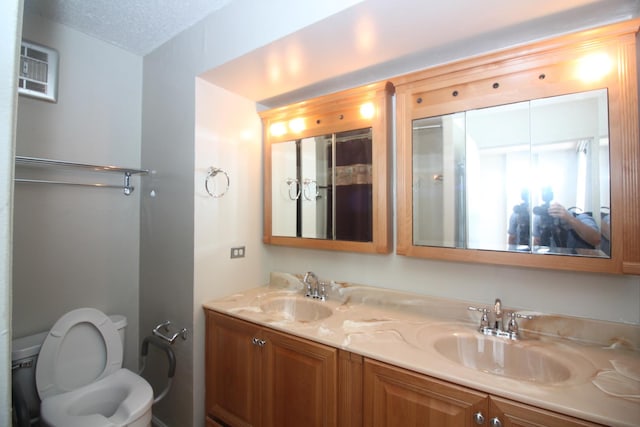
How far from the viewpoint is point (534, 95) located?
1247 mm

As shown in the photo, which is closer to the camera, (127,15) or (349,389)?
(349,389)

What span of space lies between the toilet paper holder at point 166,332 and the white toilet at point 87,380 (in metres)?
0.20

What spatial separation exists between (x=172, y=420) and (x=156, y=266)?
996 millimetres

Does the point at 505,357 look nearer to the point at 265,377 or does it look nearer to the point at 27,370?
the point at 265,377

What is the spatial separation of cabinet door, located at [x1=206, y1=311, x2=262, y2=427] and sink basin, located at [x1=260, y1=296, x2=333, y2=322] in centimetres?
24

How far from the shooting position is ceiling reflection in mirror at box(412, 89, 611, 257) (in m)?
1.15

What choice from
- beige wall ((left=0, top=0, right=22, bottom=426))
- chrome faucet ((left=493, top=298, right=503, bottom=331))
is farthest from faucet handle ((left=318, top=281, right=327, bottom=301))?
beige wall ((left=0, top=0, right=22, bottom=426))

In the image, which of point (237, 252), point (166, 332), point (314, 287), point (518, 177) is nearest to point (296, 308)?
point (314, 287)

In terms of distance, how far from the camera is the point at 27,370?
4.71ft

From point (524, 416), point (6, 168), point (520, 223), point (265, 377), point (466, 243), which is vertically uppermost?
point (6, 168)

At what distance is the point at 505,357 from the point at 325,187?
4.31 ft

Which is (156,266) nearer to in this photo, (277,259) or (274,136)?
(277,259)

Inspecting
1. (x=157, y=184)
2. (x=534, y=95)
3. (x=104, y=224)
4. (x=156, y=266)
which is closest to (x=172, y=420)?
(x=156, y=266)

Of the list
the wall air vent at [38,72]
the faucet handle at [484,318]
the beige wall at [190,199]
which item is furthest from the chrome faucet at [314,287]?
the wall air vent at [38,72]
